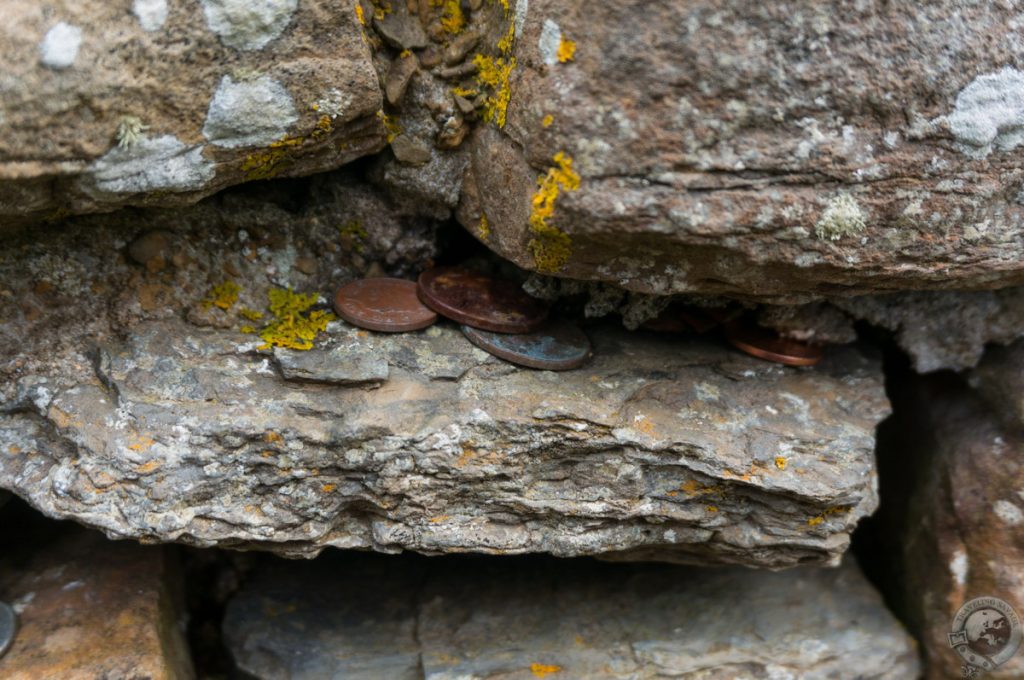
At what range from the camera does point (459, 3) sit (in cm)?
197

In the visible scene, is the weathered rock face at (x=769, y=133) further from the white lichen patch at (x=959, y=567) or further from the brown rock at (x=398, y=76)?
the white lichen patch at (x=959, y=567)

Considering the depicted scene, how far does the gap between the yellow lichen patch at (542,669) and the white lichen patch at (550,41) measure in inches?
67.8

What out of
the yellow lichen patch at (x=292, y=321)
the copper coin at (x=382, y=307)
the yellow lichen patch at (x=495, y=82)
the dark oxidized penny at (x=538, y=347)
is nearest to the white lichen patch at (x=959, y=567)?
the dark oxidized penny at (x=538, y=347)

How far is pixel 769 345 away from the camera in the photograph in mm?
2270

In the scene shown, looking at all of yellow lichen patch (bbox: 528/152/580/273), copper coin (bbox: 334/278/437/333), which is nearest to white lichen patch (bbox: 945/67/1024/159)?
yellow lichen patch (bbox: 528/152/580/273)

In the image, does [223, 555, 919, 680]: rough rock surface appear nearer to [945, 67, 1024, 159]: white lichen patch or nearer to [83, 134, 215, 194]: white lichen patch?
[83, 134, 215, 194]: white lichen patch

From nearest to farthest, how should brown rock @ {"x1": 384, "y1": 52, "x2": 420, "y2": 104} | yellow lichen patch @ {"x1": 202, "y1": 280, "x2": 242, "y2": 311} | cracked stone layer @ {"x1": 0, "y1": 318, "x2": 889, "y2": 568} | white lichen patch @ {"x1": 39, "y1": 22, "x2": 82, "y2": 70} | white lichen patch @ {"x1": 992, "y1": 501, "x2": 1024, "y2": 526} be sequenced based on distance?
white lichen patch @ {"x1": 39, "y1": 22, "x2": 82, "y2": 70} → cracked stone layer @ {"x1": 0, "y1": 318, "x2": 889, "y2": 568} → brown rock @ {"x1": 384, "y1": 52, "x2": 420, "y2": 104} → yellow lichen patch @ {"x1": 202, "y1": 280, "x2": 242, "y2": 311} → white lichen patch @ {"x1": 992, "y1": 501, "x2": 1024, "y2": 526}

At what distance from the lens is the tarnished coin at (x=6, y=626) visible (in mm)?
2002

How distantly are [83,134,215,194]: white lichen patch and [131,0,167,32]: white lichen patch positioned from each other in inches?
8.8

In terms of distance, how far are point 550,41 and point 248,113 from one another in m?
0.69

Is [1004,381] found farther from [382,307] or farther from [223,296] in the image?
[223,296]

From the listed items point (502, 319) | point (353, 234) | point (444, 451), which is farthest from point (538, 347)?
point (353, 234)

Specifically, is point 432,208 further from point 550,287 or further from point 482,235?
point 550,287

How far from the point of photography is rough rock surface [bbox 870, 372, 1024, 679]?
240 cm
